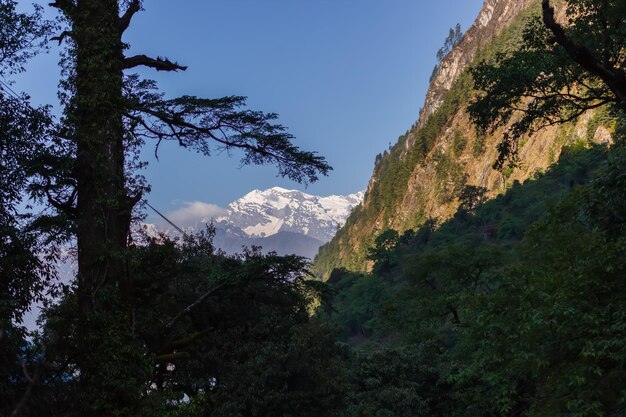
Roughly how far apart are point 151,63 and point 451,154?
12544 centimetres

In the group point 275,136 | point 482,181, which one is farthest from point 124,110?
point 482,181

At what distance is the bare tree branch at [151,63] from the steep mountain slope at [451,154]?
253 ft

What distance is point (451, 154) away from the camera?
13088 centimetres

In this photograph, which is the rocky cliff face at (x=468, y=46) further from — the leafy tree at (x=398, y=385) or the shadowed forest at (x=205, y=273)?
the shadowed forest at (x=205, y=273)

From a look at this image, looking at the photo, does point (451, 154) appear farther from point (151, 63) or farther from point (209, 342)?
point (151, 63)

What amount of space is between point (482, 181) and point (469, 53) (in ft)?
216

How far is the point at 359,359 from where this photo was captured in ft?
96.1

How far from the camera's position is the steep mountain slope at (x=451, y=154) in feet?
316

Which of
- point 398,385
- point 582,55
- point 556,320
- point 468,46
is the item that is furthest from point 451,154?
point 582,55

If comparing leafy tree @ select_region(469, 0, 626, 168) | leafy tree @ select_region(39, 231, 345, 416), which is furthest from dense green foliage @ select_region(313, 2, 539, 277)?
leafy tree @ select_region(469, 0, 626, 168)

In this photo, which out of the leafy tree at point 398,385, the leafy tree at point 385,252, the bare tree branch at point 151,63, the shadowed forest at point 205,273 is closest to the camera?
the shadowed forest at point 205,273

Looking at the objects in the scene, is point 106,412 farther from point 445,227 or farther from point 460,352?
point 445,227

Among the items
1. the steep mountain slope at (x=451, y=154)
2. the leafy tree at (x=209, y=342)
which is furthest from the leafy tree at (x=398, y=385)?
the steep mountain slope at (x=451, y=154)

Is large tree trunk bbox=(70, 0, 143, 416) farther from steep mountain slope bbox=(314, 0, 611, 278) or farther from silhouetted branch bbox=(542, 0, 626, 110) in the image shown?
steep mountain slope bbox=(314, 0, 611, 278)
